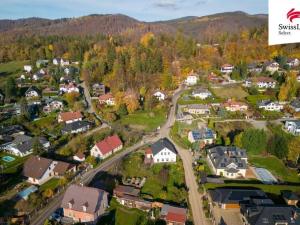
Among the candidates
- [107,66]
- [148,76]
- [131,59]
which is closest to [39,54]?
[107,66]

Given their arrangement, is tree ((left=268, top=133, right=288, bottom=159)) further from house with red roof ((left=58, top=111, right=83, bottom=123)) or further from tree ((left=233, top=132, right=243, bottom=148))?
house with red roof ((left=58, top=111, right=83, bottom=123))

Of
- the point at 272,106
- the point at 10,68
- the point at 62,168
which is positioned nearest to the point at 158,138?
the point at 62,168

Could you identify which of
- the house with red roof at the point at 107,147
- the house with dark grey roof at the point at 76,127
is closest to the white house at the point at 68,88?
the house with dark grey roof at the point at 76,127

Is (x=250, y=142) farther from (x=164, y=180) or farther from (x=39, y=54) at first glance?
(x=39, y=54)

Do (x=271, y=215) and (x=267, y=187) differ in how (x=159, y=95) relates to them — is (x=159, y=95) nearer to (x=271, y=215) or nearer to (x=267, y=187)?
(x=267, y=187)

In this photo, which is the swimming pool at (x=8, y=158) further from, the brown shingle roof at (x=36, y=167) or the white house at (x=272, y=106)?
the white house at (x=272, y=106)

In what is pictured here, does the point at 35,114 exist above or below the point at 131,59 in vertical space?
below

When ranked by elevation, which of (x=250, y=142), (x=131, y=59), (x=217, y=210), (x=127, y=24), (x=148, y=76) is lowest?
(x=217, y=210)

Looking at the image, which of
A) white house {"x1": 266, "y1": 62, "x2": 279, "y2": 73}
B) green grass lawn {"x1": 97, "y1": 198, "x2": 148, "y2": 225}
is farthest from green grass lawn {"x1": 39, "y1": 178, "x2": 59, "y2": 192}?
white house {"x1": 266, "y1": 62, "x2": 279, "y2": 73}
